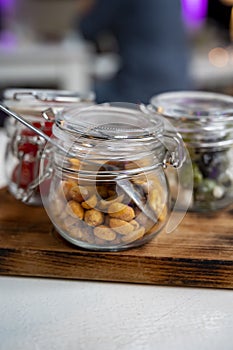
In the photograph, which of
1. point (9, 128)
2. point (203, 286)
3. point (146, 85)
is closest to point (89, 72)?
point (146, 85)

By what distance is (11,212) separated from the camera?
0.65 meters

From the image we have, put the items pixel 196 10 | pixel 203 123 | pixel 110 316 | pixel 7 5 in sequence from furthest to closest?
pixel 196 10, pixel 7 5, pixel 203 123, pixel 110 316

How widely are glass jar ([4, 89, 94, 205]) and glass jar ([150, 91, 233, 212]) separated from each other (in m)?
0.13

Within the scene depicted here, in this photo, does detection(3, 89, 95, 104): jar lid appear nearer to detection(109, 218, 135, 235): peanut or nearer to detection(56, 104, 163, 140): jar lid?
detection(56, 104, 163, 140): jar lid

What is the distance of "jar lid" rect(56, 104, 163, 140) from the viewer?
54cm

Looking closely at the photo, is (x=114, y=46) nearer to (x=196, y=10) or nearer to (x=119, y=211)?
(x=196, y=10)

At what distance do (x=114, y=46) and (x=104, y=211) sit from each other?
95.6 inches

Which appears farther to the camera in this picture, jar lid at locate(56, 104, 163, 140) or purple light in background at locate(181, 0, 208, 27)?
purple light in background at locate(181, 0, 208, 27)

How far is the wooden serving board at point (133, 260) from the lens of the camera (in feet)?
1.76

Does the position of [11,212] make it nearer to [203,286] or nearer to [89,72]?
[203,286]

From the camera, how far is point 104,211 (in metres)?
0.53

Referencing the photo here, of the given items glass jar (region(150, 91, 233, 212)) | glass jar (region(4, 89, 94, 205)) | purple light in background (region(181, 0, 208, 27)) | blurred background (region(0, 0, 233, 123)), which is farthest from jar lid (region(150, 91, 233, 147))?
purple light in background (region(181, 0, 208, 27))

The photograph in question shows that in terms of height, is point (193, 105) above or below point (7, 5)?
above

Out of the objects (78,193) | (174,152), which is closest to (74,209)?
(78,193)
